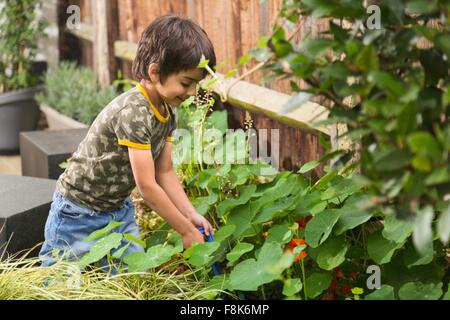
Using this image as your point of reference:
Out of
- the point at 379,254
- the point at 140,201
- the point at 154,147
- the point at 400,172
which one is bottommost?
the point at 140,201

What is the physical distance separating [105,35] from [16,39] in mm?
898

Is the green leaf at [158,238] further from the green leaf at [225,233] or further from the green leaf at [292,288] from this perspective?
the green leaf at [292,288]

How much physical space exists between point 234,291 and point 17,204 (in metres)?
1.26

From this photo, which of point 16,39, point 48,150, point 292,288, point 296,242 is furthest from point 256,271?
point 16,39

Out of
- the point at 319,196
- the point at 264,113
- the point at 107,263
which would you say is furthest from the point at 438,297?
the point at 264,113

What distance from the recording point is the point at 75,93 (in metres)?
7.17

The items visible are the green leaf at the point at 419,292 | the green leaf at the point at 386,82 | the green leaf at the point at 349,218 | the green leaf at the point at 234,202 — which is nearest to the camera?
the green leaf at the point at 386,82

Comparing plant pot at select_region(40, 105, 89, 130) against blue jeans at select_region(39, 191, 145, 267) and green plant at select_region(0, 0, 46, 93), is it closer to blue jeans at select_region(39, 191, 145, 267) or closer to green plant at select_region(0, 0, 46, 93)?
green plant at select_region(0, 0, 46, 93)

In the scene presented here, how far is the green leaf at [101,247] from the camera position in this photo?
3.40 m

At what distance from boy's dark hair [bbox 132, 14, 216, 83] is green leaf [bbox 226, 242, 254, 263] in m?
0.70

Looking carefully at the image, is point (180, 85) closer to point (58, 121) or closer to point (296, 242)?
point (296, 242)

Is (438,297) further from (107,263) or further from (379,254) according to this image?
(107,263)

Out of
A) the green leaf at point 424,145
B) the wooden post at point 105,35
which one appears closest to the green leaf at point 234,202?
the green leaf at point 424,145
